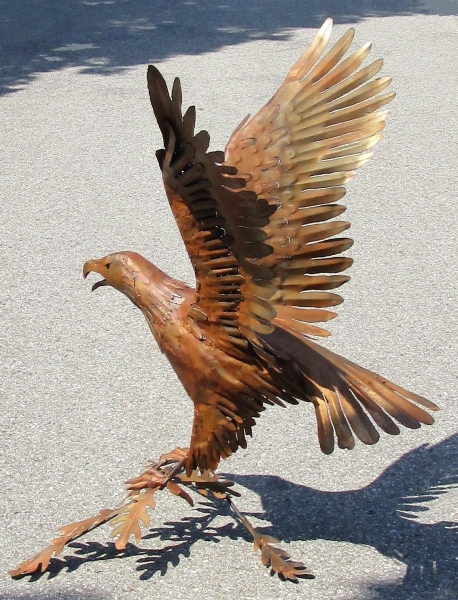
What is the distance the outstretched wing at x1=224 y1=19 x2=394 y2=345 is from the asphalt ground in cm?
84

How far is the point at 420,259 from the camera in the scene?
5.29 m

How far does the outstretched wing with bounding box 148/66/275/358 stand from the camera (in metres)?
2.27

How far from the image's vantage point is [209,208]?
7.91 ft

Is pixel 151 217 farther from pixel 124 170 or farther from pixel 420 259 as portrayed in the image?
pixel 420 259

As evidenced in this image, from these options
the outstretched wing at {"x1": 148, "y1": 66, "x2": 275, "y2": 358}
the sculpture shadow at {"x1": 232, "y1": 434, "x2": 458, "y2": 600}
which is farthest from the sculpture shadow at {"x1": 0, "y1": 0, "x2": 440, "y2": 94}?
the outstretched wing at {"x1": 148, "y1": 66, "x2": 275, "y2": 358}

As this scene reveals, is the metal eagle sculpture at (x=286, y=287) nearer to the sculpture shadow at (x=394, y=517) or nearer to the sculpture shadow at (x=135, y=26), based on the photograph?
the sculpture shadow at (x=394, y=517)

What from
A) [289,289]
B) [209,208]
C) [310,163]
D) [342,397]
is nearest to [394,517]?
[342,397]

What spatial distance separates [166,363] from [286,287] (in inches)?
66.5

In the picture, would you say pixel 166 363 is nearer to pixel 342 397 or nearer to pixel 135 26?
pixel 342 397

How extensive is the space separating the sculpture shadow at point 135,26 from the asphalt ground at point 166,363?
0.62 feet

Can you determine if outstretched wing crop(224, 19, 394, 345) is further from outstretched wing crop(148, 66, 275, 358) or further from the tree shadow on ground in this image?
the tree shadow on ground

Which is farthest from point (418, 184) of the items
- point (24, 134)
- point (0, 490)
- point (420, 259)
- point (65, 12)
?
point (65, 12)

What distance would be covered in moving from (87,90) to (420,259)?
13.6 feet

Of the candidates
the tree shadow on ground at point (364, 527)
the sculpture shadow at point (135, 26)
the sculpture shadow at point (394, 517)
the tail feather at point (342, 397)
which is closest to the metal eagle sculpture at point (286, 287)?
the tail feather at point (342, 397)
